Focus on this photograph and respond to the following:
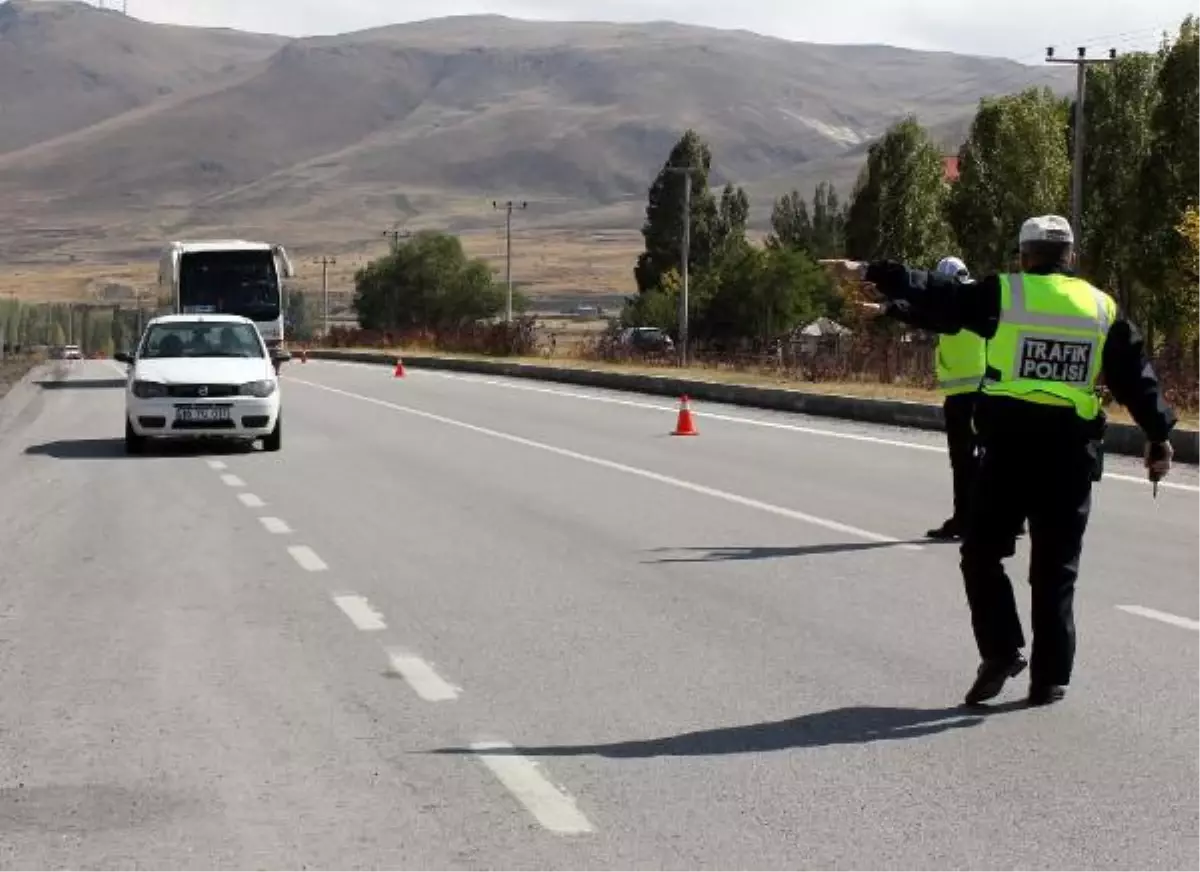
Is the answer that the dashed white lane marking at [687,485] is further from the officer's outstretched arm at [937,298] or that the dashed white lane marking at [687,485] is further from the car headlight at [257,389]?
the officer's outstretched arm at [937,298]

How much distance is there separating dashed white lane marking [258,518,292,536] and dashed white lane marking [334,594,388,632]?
332cm

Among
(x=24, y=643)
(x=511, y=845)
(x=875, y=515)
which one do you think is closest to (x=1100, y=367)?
(x=511, y=845)

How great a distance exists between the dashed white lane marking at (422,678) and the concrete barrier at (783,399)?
1440 centimetres

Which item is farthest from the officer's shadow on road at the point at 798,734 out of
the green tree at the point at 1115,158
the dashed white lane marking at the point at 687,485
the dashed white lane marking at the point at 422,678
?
the green tree at the point at 1115,158

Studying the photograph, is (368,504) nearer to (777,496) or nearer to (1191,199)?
(777,496)

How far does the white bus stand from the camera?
43250 mm

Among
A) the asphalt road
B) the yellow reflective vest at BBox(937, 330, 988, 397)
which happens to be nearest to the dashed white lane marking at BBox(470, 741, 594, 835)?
the asphalt road

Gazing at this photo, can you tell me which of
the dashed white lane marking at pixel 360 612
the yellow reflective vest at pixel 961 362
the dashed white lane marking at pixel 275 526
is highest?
the yellow reflective vest at pixel 961 362

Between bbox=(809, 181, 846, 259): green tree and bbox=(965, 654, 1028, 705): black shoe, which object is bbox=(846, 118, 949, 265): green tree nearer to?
bbox=(809, 181, 846, 259): green tree

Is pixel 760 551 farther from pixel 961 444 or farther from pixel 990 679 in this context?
pixel 990 679

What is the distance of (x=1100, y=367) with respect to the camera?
7777mm

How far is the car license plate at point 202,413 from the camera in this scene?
22.1 metres

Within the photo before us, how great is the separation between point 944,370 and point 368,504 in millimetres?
5074

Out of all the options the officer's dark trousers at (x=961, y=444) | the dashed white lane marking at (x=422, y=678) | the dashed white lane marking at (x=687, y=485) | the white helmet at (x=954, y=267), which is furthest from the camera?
the dashed white lane marking at (x=687, y=485)
